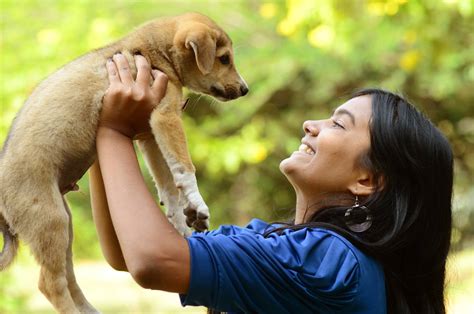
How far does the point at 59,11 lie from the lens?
634 centimetres

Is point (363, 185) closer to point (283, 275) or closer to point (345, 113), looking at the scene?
point (345, 113)

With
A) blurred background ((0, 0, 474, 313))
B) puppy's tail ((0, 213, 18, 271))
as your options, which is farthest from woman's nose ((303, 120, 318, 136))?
blurred background ((0, 0, 474, 313))

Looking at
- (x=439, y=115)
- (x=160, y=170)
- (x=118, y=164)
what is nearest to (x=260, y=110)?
(x=439, y=115)

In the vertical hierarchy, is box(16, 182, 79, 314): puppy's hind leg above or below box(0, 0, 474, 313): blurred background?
below

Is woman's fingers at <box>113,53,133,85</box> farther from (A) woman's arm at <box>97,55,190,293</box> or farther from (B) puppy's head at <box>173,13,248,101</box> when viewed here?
(B) puppy's head at <box>173,13,248,101</box>

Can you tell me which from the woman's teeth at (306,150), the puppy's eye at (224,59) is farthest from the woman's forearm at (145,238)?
the puppy's eye at (224,59)

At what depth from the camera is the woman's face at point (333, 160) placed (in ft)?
7.95

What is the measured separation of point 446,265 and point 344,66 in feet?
17.2

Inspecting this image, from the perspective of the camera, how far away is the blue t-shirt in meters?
2.04

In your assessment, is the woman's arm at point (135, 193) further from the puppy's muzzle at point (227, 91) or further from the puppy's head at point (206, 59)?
the puppy's muzzle at point (227, 91)

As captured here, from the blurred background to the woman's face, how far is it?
2.43m

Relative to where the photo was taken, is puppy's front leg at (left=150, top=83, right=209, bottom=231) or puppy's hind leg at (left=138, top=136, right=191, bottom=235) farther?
puppy's hind leg at (left=138, top=136, right=191, bottom=235)

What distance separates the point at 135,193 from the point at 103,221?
45cm

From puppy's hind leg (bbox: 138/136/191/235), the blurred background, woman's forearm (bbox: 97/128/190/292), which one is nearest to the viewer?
woman's forearm (bbox: 97/128/190/292)
